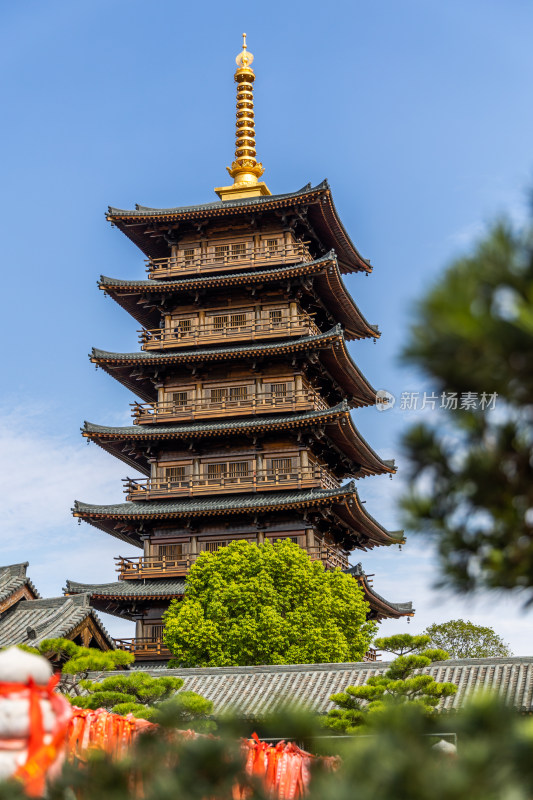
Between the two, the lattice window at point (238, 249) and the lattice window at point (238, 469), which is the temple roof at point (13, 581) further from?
the lattice window at point (238, 249)

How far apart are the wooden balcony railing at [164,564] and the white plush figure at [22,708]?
29.5 metres

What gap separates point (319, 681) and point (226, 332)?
18.7 metres

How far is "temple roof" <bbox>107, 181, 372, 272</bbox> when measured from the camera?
38969 millimetres

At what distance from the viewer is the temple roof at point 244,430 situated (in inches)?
1399

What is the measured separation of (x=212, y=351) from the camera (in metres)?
37.8

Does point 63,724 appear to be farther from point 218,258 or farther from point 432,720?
point 218,258

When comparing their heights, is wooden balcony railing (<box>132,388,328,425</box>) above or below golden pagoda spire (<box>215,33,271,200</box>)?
below

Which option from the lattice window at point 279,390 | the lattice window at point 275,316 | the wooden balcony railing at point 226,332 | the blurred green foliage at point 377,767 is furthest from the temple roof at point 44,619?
the blurred green foliage at point 377,767

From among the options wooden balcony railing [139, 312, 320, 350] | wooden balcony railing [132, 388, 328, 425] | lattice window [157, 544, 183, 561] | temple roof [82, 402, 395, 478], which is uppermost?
wooden balcony railing [139, 312, 320, 350]

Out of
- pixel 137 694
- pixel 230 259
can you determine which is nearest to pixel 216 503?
pixel 230 259

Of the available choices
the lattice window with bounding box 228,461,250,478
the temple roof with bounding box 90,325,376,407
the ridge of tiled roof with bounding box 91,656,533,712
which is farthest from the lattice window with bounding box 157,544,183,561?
the ridge of tiled roof with bounding box 91,656,533,712

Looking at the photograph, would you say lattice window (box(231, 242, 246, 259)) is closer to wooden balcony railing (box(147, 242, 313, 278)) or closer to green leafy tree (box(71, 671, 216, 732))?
wooden balcony railing (box(147, 242, 313, 278))

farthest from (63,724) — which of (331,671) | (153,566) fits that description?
(153,566)

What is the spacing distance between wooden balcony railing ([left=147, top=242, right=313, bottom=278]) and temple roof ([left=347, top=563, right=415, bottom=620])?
1305 cm
